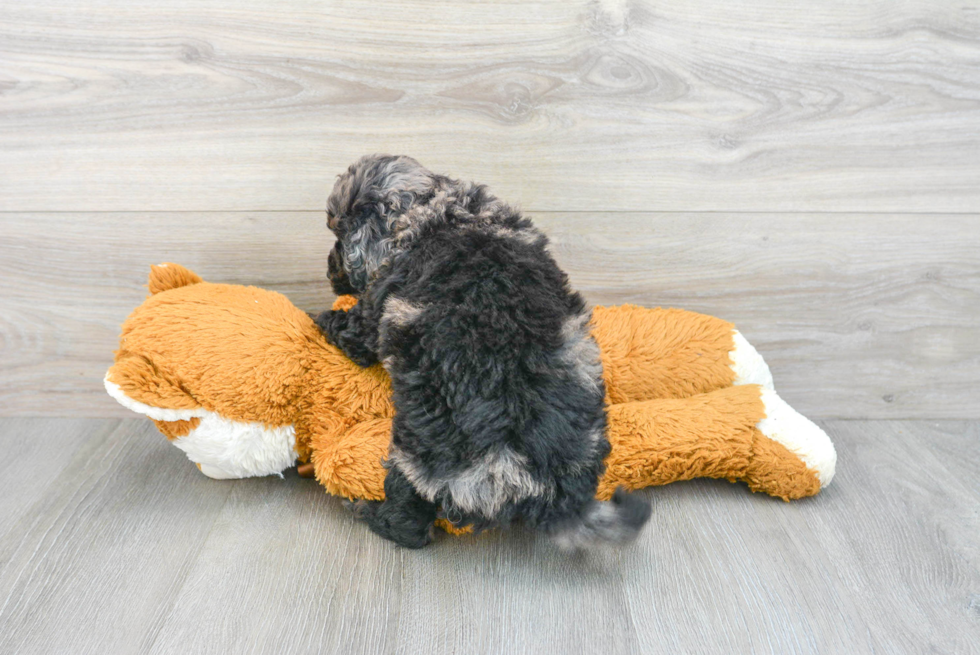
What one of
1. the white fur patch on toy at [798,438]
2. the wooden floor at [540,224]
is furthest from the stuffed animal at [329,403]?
the wooden floor at [540,224]

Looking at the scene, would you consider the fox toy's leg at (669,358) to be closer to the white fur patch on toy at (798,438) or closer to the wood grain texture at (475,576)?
the white fur patch on toy at (798,438)

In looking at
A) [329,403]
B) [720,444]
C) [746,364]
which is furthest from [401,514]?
[746,364]

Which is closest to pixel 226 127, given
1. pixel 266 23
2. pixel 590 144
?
pixel 266 23

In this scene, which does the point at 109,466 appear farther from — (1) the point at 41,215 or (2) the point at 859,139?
(2) the point at 859,139

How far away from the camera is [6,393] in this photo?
1695mm

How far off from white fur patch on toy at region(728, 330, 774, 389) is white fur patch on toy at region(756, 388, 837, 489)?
9 centimetres

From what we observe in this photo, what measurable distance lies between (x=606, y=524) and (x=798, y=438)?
0.50 meters

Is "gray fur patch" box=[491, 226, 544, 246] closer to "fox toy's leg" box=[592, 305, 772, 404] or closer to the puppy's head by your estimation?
the puppy's head

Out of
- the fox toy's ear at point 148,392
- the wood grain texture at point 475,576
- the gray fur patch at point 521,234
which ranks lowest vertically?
the wood grain texture at point 475,576

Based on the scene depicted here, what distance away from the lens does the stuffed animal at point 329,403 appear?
1.26 meters

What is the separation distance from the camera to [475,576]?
3.90 ft

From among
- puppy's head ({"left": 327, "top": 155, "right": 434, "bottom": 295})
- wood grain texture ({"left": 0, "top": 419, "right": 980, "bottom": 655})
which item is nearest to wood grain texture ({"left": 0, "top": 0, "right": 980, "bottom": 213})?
puppy's head ({"left": 327, "top": 155, "right": 434, "bottom": 295})

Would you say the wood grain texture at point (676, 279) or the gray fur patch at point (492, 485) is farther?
the wood grain texture at point (676, 279)

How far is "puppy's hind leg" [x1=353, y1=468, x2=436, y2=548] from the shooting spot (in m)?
1.18
